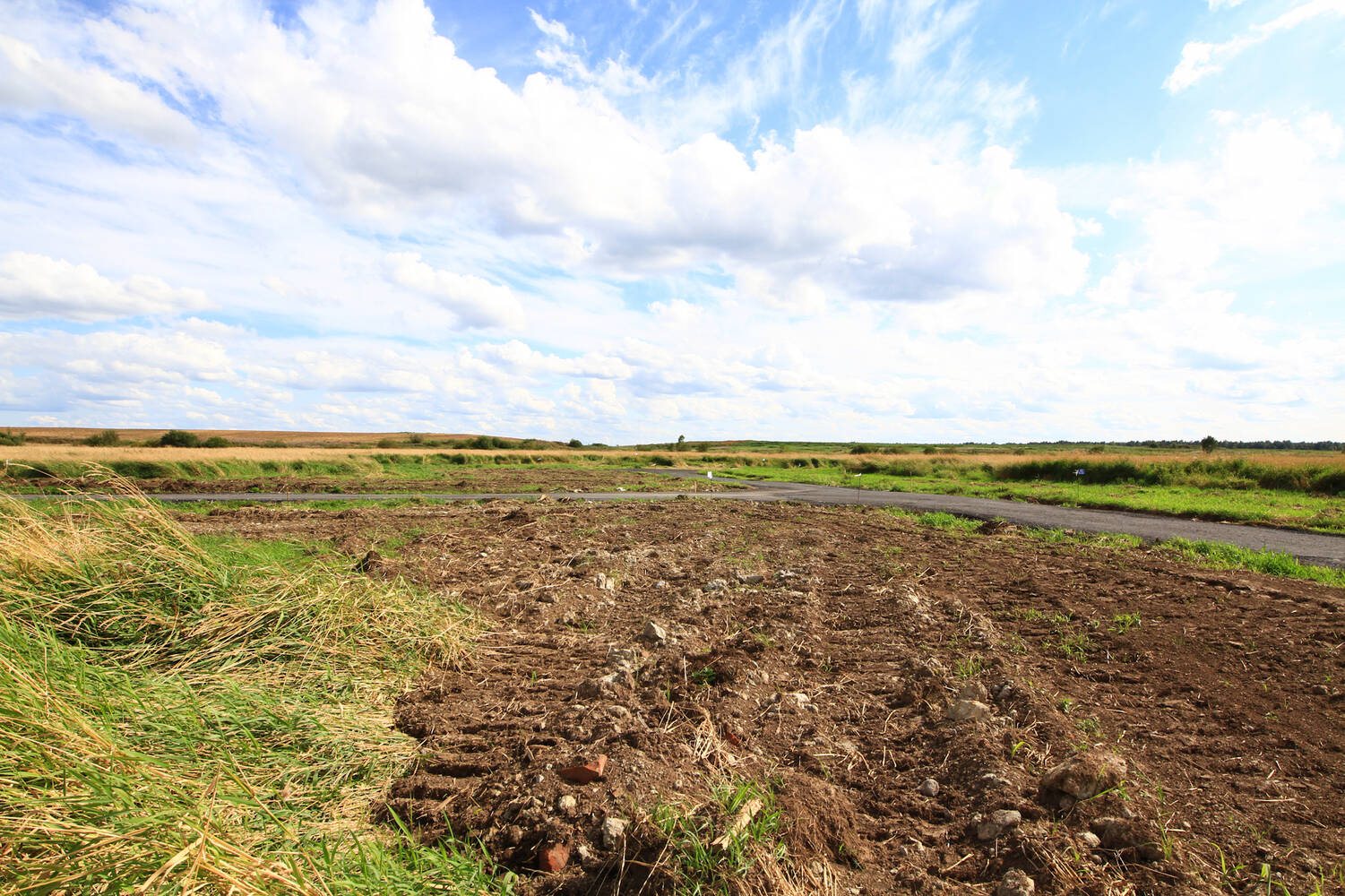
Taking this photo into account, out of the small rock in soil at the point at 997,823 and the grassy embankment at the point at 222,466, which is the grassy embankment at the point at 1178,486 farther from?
the grassy embankment at the point at 222,466

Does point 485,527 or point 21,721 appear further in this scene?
point 485,527

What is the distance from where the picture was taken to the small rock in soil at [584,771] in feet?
11.6

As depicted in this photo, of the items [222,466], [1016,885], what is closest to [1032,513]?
[1016,885]

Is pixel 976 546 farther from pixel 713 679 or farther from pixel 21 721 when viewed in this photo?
pixel 21 721

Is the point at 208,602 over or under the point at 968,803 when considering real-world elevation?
over

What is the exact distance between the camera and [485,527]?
14.2m

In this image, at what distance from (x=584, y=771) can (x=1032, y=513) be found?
2009 centimetres

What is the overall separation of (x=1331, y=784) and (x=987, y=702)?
6.18 feet

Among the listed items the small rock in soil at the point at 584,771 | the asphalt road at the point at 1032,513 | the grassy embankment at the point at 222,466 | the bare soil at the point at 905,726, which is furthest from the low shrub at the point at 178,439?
the small rock in soil at the point at 584,771

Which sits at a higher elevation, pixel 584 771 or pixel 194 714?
pixel 194 714

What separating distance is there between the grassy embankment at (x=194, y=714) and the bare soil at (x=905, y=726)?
0.44 metres

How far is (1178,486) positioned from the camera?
28438 millimetres

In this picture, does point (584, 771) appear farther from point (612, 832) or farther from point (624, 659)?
point (624, 659)

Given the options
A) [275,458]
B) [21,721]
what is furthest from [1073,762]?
[275,458]
